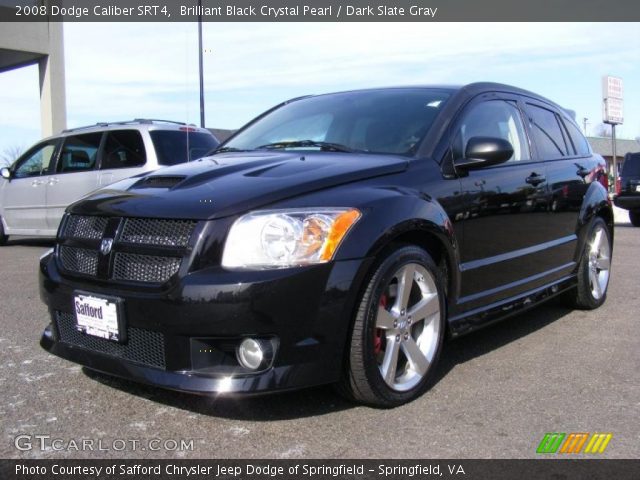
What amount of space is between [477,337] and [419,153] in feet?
5.18

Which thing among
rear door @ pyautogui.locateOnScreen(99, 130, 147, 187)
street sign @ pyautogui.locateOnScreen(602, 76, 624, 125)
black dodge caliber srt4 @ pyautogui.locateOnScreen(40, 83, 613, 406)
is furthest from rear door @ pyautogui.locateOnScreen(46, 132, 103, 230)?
street sign @ pyautogui.locateOnScreen(602, 76, 624, 125)

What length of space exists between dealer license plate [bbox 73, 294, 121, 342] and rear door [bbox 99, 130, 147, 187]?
5607mm

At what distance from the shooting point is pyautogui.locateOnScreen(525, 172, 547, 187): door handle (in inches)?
164

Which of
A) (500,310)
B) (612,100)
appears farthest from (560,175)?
(612,100)

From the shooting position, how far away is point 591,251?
5.20 metres

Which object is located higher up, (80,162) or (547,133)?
(547,133)

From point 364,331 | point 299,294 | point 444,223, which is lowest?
point 364,331

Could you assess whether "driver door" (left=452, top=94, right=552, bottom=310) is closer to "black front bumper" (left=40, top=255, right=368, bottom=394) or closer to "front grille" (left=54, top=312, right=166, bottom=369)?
"black front bumper" (left=40, top=255, right=368, bottom=394)

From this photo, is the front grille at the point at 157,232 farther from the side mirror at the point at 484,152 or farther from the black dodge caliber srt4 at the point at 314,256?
the side mirror at the point at 484,152

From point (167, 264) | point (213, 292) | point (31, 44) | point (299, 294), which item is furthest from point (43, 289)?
point (31, 44)

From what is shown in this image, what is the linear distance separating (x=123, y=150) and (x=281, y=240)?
6.53 meters

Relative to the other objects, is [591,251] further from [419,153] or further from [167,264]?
[167,264]

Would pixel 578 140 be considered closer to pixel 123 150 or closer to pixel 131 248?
pixel 131 248
